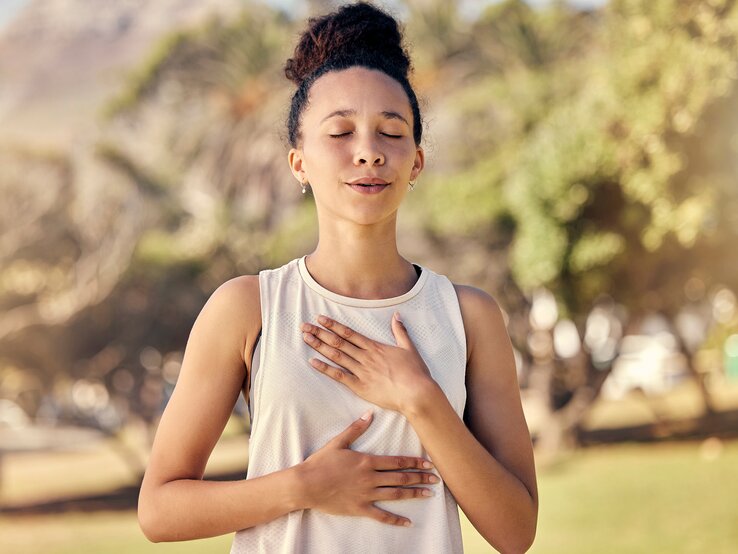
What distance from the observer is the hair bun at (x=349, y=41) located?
1188 millimetres

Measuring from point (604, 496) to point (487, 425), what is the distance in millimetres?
8634

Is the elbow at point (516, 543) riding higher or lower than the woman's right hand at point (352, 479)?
lower

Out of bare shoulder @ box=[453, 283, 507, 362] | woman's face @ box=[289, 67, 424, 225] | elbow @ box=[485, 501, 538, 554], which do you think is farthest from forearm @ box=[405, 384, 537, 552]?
woman's face @ box=[289, 67, 424, 225]

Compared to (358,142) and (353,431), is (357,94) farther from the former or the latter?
(353,431)

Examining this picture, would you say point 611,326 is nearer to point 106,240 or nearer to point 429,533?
point 106,240

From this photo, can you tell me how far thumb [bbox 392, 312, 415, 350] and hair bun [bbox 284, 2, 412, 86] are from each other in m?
0.30

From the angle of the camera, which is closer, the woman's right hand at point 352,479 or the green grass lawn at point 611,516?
the woman's right hand at point 352,479

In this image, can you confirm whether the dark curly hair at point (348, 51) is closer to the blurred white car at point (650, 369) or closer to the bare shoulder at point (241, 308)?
the bare shoulder at point (241, 308)

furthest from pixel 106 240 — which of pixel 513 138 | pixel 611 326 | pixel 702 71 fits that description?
pixel 702 71

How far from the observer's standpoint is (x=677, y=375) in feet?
37.8

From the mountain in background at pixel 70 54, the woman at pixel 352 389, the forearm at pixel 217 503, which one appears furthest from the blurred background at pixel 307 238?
the forearm at pixel 217 503

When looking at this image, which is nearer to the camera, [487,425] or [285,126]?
[487,425]

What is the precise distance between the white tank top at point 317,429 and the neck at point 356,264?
36mm

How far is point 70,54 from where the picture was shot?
10672mm
